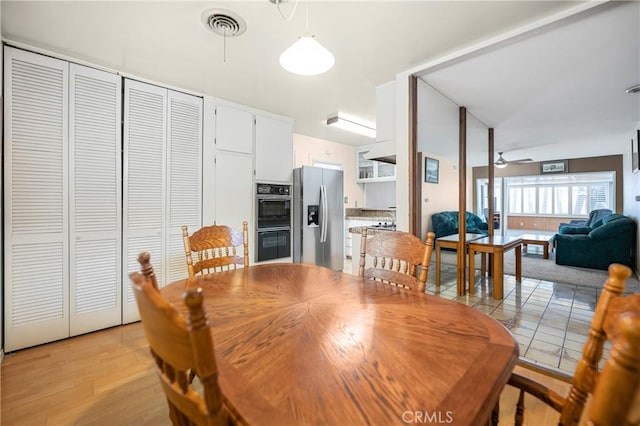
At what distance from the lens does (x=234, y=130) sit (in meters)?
3.47

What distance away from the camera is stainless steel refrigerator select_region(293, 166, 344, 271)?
13.4 ft

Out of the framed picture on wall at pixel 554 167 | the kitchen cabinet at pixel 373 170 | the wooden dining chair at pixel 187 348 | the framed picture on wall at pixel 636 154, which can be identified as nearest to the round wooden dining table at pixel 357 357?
the wooden dining chair at pixel 187 348

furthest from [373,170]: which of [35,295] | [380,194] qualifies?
[35,295]

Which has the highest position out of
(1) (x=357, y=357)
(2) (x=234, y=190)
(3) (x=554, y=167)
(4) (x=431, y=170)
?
(3) (x=554, y=167)

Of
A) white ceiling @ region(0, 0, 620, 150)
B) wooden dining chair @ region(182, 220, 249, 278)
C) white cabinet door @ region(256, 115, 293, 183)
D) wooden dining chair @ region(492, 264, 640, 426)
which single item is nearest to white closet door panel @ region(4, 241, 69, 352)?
wooden dining chair @ region(182, 220, 249, 278)

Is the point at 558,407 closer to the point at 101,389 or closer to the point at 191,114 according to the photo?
the point at 101,389

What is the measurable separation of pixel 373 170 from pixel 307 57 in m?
4.48

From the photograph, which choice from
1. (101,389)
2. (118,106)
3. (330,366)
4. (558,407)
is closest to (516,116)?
(558,407)

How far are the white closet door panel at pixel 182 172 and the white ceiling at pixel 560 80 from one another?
8.26ft

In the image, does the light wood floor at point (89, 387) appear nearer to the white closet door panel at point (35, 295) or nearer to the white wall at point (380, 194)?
the white closet door panel at point (35, 295)

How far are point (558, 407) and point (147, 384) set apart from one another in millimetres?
2172

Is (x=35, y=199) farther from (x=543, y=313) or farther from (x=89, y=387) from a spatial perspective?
(x=543, y=313)

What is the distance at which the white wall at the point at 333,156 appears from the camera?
16.2 ft

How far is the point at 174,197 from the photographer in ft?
9.88
